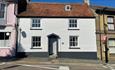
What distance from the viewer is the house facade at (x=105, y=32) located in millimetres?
27812

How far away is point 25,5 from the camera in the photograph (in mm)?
29734

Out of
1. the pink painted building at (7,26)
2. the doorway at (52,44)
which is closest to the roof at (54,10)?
the pink painted building at (7,26)

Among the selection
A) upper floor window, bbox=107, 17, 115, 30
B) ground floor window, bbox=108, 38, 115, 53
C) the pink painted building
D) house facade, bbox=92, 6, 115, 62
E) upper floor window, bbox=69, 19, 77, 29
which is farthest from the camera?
upper floor window, bbox=107, 17, 115, 30

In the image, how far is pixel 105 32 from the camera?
28344 mm

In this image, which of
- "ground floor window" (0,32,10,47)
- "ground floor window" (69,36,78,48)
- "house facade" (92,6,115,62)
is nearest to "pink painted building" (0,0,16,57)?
"ground floor window" (0,32,10,47)

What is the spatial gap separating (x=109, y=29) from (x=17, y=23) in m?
11.7

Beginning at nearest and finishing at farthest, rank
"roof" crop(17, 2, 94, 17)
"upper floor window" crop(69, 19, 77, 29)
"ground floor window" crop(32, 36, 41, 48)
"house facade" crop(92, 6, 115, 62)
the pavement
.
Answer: the pavement
"ground floor window" crop(32, 36, 41, 48)
"house facade" crop(92, 6, 115, 62)
"upper floor window" crop(69, 19, 77, 29)
"roof" crop(17, 2, 94, 17)

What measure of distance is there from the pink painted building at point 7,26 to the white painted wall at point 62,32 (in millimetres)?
998

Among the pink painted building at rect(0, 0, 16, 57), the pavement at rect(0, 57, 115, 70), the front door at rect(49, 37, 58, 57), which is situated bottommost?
the pavement at rect(0, 57, 115, 70)

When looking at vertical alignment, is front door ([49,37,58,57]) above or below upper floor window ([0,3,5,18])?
below

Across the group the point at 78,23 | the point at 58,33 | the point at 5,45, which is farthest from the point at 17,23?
the point at 78,23

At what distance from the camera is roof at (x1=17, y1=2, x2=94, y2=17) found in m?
28.1

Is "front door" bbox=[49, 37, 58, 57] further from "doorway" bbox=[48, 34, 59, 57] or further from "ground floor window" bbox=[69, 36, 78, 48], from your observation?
"ground floor window" bbox=[69, 36, 78, 48]

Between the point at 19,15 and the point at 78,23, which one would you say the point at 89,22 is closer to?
the point at 78,23
